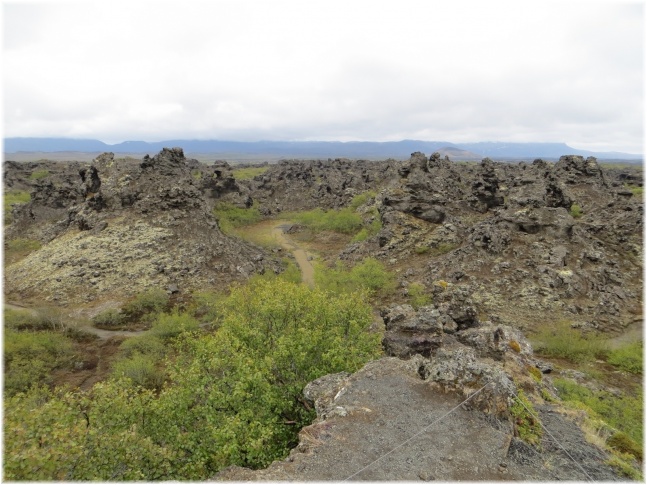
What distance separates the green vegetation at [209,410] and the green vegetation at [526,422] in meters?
7.16

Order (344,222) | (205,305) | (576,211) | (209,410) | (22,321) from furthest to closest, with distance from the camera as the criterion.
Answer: (344,222) < (576,211) < (205,305) < (22,321) < (209,410)

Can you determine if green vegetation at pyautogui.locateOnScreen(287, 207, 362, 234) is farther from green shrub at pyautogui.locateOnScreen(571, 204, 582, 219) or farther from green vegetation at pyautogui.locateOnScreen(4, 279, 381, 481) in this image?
green vegetation at pyautogui.locateOnScreen(4, 279, 381, 481)

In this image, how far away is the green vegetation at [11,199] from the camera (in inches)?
3084

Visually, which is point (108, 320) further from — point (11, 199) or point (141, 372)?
point (11, 199)

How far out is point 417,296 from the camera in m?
42.6

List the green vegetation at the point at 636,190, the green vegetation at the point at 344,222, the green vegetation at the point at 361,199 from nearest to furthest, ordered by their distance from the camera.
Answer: the green vegetation at the point at 344,222 → the green vegetation at the point at 636,190 → the green vegetation at the point at 361,199

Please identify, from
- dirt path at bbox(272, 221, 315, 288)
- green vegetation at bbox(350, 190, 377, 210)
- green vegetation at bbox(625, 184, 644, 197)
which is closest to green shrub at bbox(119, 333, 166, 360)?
dirt path at bbox(272, 221, 315, 288)

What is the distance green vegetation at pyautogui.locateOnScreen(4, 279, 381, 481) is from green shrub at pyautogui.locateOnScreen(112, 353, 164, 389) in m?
5.79

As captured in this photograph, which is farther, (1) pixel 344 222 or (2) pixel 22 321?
(1) pixel 344 222

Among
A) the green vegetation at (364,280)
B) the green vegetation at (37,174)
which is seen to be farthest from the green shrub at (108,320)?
the green vegetation at (37,174)

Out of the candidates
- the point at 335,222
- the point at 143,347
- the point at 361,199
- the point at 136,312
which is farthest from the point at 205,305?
the point at 361,199

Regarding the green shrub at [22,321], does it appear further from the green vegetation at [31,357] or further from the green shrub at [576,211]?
the green shrub at [576,211]

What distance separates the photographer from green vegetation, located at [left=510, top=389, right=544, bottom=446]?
1465 centimetres

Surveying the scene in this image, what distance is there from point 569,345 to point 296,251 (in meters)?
47.6
